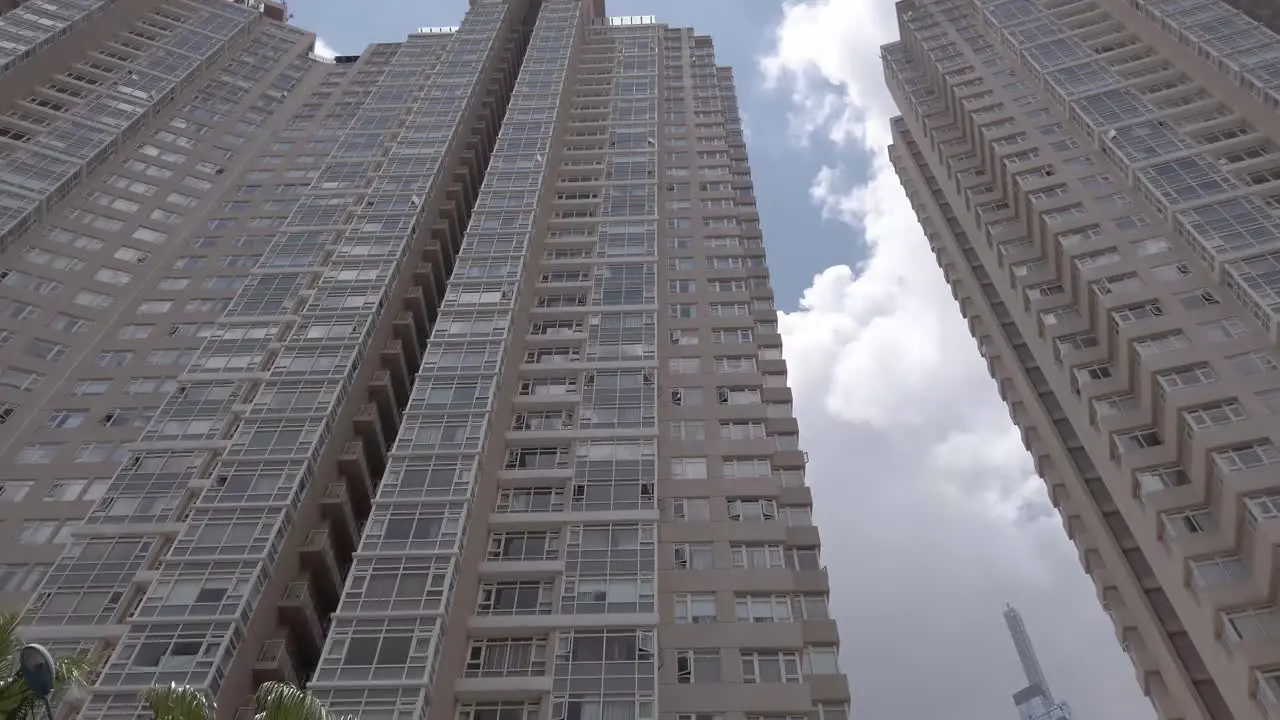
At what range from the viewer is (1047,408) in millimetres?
51562

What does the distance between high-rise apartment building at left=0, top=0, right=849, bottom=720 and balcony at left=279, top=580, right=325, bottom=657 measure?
0.38 ft

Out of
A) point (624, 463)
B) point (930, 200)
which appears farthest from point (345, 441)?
point (930, 200)

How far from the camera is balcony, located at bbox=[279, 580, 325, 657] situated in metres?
33.0

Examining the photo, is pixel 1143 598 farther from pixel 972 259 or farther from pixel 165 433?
pixel 165 433

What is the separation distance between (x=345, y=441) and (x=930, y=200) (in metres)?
45.8

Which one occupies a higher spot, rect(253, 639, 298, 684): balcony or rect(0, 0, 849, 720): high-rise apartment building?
rect(0, 0, 849, 720): high-rise apartment building

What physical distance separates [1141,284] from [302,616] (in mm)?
36852

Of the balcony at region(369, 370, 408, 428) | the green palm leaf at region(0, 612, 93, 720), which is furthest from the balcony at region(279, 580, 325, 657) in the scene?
the green palm leaf at region(0, 612, 93, 720)

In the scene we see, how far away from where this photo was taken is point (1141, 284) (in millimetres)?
42469

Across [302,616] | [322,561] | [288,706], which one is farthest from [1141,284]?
[288,706]

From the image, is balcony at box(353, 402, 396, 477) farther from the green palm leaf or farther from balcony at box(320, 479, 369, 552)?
the green palm leaf

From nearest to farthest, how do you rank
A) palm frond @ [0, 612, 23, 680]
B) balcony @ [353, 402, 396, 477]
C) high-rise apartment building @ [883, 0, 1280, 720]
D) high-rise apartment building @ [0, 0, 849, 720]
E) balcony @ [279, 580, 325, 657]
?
palm frond @ [0, 612, 23, 680]
high-rise apartment building @ [0, 0, 849, 720]
balcony @ [279, 580, 325, 657]
high-rise apartment building @ [883, 0, 1280, 720]
balcony @ [353, 402, 396, 477]

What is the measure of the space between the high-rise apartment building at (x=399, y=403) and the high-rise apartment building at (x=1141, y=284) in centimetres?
1305

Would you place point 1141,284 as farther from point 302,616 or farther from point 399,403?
point 302,616
